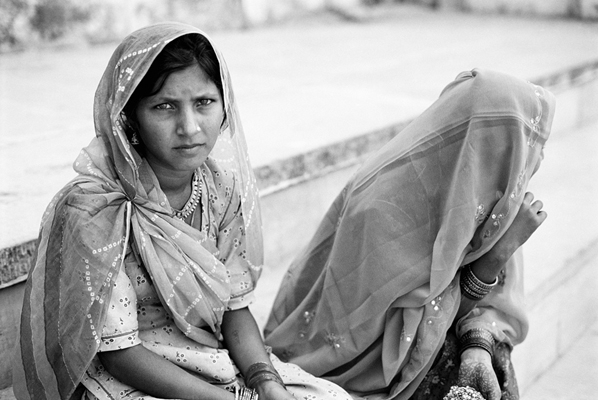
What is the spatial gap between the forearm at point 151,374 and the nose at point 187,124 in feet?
1.49

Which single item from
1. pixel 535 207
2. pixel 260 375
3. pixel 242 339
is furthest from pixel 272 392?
pixel 535 207

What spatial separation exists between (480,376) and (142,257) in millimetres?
874

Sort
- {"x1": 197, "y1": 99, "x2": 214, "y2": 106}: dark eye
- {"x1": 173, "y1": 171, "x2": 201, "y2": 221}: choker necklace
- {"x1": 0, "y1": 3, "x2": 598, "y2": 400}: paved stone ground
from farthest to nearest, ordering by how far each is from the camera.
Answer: {"x1": 0, "y1": 3, "x2": 598, "y2": 400}: paved stone ground, {"x1": 173, "y1": 171, "x2": 201, "y2": 221}: choker necklace, {"x1": 197, "y1": 99, "x2": 214, "y2": 106}: dark eye

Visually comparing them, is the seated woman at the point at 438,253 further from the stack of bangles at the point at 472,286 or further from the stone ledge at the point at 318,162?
the stone ledge at the point at 318,162

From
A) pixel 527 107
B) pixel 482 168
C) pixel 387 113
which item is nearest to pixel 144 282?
pixel 482 168

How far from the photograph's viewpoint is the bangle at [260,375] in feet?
5.52

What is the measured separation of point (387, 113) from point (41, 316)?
88.1 inches

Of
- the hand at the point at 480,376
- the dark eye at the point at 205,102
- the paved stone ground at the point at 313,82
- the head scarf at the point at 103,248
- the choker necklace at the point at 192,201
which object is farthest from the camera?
the paved stone ground at the point at 313,82

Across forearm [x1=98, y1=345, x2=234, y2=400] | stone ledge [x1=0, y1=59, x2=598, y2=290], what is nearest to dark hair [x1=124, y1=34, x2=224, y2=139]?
forearm [x1=98, y1=345, x2=234, y2=400]

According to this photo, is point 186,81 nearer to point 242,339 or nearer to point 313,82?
point 242,339

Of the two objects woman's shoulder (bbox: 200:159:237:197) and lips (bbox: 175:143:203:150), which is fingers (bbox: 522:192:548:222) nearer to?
woman's shoulder (bbox: 200:159:237:197)

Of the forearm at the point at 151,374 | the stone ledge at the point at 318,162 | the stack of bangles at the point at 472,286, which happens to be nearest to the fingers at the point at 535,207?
the stack of bangles at the point at 472,286

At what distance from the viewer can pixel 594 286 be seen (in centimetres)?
325

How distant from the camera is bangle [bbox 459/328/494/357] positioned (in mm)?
1885
